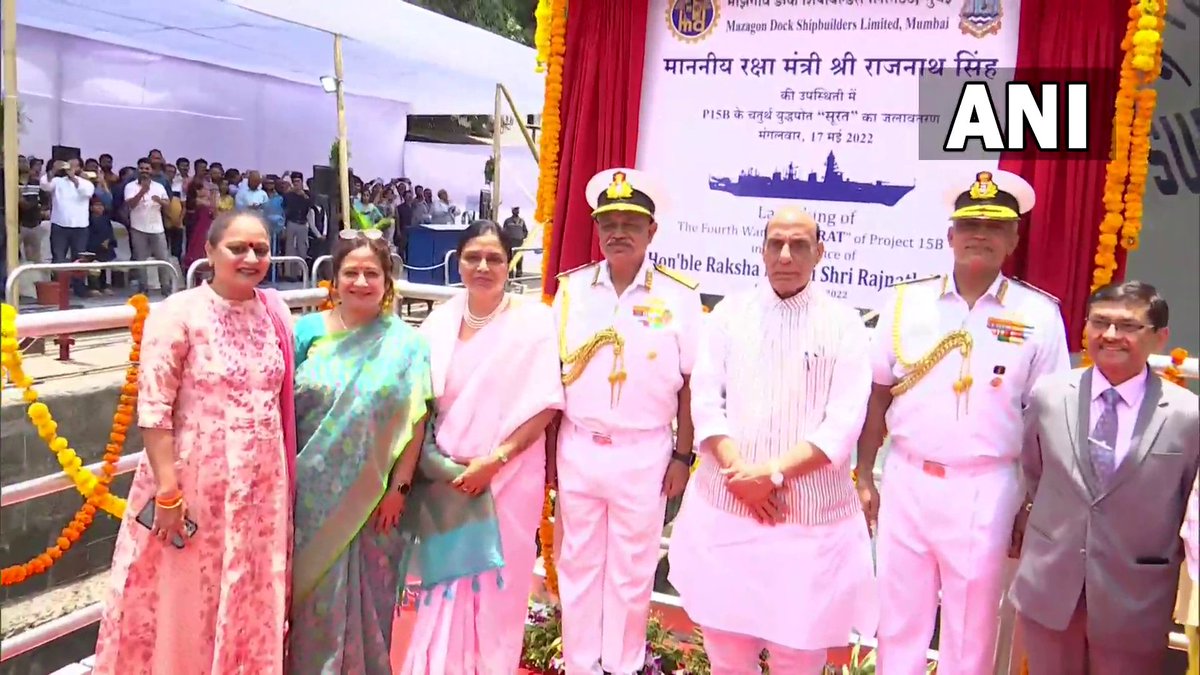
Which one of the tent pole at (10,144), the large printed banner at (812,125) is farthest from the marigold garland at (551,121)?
the tent pole at (10,144)

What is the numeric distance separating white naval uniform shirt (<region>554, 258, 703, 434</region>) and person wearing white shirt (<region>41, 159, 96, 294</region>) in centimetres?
769

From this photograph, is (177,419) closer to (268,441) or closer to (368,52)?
(268,441)

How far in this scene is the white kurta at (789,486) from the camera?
2.66 metres

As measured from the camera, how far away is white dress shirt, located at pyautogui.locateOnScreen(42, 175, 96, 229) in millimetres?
8805

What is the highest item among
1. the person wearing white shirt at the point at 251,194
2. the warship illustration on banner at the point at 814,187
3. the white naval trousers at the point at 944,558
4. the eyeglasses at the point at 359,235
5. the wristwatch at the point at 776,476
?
the person wearing white shirt at the point at 251,194

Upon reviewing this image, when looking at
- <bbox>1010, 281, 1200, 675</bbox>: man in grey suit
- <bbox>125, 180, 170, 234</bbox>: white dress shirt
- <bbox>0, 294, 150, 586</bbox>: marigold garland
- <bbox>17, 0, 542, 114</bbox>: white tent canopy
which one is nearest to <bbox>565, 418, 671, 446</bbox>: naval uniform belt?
<bbox>1010, 281, 1200, 675</bbox>: man in grey suit

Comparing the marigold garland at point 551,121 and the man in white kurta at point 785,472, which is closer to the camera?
the man in white kurta at point 785,472

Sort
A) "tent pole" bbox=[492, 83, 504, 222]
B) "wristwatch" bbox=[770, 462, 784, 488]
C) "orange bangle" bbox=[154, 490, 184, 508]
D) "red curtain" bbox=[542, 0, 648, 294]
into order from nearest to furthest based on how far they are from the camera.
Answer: "orange bangle" bbox=[154, 490, 184, 508] → "wristwatch" bbox=[770, 462, 784, 488] → "red curtain" bbox=[542, 0, 648, 294] → "tent pole" bbox=[492, 83, 504, 222]

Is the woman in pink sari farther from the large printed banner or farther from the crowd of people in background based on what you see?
the crowd of people in background

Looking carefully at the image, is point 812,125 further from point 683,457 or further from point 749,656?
point 749,656

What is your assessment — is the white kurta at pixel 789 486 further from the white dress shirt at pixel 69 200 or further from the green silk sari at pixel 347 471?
the white dress shirt at pixel 69 200

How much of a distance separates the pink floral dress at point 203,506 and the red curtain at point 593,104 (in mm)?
1724

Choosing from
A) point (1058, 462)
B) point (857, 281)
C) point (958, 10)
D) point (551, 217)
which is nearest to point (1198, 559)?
point (1058, 462)

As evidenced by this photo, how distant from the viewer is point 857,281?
3.65 metres
